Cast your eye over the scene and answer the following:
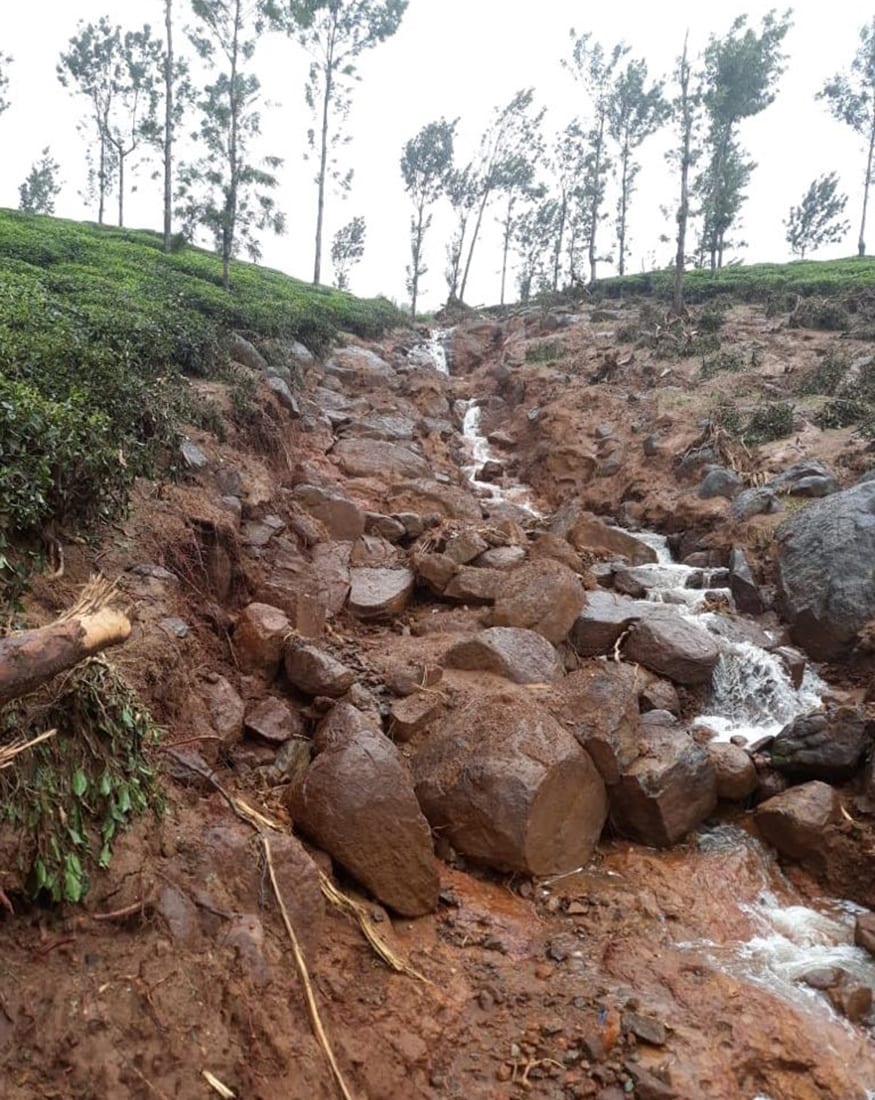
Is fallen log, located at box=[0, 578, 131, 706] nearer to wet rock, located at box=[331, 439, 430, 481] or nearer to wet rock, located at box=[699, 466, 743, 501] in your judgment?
wet rock, located at box=[331, 439, 430, 481]

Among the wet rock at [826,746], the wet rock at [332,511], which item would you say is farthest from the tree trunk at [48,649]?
the wet rock at [332,511]

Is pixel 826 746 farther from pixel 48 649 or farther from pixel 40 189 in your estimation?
pixel 40 189

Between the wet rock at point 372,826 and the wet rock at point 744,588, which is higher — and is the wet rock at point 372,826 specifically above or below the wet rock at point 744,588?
below

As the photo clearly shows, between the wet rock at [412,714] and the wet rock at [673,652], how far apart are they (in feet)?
8.48

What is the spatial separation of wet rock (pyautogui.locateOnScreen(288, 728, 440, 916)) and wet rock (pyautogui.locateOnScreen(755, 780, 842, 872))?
301 centimetres

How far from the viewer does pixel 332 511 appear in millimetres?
9336

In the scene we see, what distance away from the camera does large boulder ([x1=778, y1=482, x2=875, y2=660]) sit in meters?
7.99

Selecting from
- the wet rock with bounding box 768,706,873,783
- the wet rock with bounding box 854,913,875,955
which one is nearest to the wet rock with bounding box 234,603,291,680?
the wet rock with bounding box 768,706,873,783

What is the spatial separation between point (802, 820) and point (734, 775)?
658 millimetres

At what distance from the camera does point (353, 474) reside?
455 inches

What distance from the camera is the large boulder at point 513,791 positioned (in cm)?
522

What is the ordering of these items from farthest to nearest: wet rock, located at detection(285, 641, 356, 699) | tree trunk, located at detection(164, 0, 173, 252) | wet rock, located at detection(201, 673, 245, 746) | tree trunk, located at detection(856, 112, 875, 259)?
tree trunk, located at detection(856, 112, 875, 259)
tree trunk, located at detection(164, 0, 173, 252)
wet rock, located at detection(285, 641, 356, 699)
wet rock, located at detection(201, 673, 245, 746)

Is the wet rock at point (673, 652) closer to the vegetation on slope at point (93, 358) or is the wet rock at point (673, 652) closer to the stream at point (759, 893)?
the stream at point (759, 893)

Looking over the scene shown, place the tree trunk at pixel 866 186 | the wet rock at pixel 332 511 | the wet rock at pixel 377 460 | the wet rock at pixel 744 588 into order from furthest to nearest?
the tree trunk at pixel 866 186
the wet rock at pixel 377 460
the wet rock at pixel 332 511
the wet rock at pixel 744 588
